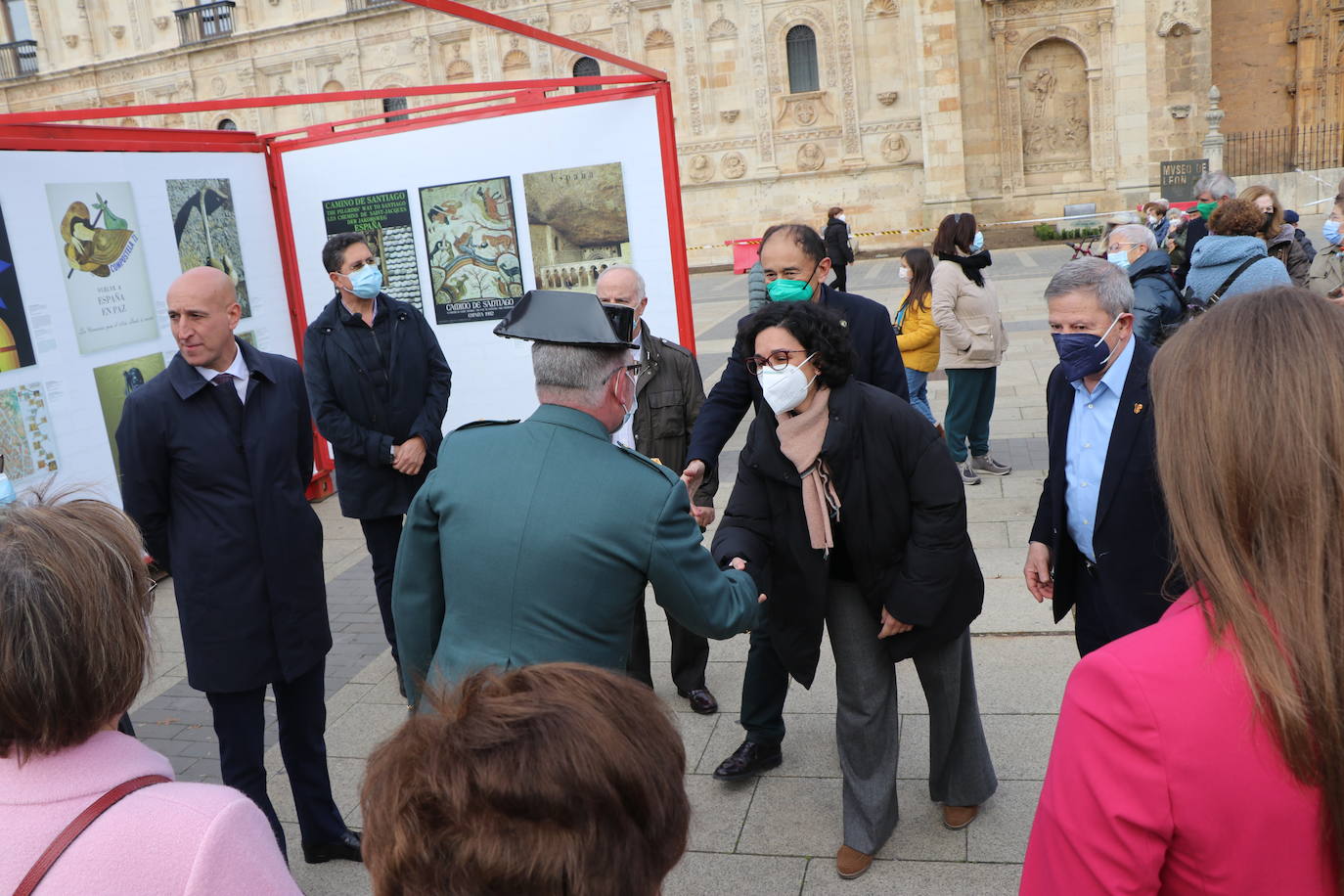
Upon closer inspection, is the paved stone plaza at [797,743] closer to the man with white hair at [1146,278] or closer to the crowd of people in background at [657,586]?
the crowd of people in background at [657,586]

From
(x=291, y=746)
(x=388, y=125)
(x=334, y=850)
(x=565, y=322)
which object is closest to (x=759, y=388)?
(x=565, y=322)

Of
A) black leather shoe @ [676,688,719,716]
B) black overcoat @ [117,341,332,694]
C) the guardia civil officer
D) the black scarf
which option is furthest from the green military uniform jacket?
the black scarf

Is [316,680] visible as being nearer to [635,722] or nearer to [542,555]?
[542,555]

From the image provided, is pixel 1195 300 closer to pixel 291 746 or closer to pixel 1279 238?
pixel 1279 238

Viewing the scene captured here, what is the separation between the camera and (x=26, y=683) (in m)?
1.47

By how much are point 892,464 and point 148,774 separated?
92.1 inches

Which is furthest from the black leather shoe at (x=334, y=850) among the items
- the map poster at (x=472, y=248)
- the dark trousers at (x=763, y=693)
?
the map poster at (x=472, y=248)

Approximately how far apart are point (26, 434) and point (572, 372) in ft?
16.6

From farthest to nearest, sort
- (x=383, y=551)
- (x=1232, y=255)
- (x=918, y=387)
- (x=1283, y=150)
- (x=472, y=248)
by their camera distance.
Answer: (x=1283, y=150), (x=918, y=387), (x=472, y=248), (x=1232, y=255), (x=383, y=551)

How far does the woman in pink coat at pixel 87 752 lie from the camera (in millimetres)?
1369

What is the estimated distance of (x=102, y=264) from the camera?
6.80 meters

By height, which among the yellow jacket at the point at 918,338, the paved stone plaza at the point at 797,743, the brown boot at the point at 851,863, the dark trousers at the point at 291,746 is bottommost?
the paved stone plaza at the point at 797,743

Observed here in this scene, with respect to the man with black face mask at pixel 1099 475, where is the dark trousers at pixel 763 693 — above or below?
below

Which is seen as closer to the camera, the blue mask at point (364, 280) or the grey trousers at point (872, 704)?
the grey trousers at point (872, 704)
